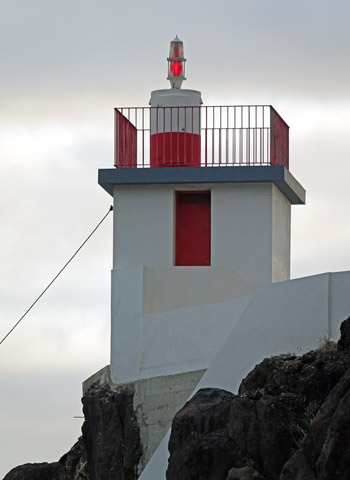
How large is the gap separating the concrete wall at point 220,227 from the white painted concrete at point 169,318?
0.69 meters

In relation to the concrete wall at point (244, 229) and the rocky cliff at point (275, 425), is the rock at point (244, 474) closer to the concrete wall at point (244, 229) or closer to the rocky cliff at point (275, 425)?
the rocky cliff at point (275, 425)

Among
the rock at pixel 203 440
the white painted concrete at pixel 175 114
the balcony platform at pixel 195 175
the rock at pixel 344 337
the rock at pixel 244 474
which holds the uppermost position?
the white painted concrete at pixel 175 114

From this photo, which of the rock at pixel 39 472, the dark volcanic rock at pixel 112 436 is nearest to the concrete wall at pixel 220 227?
the dark volcanic rock at pixel 112 436

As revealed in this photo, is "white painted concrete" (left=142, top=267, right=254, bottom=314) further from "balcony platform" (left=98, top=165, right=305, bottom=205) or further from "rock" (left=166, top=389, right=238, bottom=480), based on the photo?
"rock" (left=166, top=389, right=238, bottom=480)

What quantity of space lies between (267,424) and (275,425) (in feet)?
0.38

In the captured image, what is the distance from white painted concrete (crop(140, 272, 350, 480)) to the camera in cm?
2180

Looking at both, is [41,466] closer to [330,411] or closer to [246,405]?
[246,405]

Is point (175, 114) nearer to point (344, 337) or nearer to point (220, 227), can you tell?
point (220, 227)

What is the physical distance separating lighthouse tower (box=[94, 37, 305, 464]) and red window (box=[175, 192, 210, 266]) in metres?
0.02

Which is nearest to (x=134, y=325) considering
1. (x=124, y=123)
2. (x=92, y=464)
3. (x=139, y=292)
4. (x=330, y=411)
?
(x=139, y=292)

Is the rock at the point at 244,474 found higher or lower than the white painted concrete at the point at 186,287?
lower

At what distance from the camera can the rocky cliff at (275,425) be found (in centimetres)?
1720

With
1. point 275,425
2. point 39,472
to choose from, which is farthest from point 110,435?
point 275,425

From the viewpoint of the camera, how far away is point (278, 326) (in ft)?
73.6
